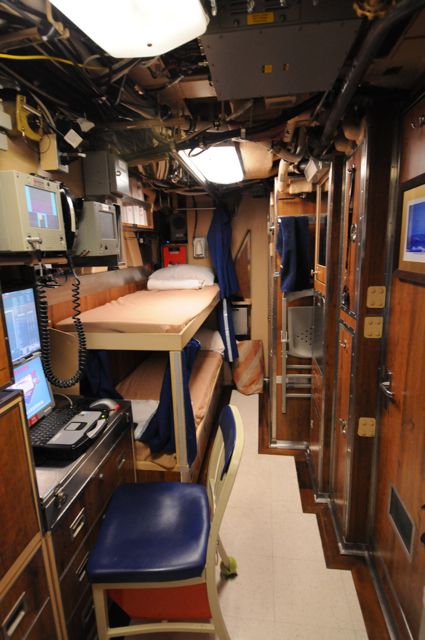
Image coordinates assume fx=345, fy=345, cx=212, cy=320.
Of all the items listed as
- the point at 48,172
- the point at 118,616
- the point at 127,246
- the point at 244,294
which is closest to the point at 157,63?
the point at 48,172

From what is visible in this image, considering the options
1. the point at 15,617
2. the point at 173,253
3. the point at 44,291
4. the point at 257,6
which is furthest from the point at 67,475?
the point at 173,253

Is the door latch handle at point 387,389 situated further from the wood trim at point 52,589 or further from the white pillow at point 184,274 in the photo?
the white pillow at point 184,274

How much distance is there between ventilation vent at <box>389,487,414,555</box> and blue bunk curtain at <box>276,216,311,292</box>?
5.46ft

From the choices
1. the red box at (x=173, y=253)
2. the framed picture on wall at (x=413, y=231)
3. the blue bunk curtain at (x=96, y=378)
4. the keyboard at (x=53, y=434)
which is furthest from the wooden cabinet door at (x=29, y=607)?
the red box at (x=173, y=253)

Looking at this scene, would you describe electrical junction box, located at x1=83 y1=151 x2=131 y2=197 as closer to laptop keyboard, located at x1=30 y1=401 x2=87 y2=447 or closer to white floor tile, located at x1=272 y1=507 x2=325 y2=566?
laptop keyboard, located at x1=30 y1=401 x2=87 y2=447

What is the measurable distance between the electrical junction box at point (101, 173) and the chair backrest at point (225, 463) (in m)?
1.56

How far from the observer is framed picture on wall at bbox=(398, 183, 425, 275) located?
1346mm

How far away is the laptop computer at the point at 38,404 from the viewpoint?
148cm

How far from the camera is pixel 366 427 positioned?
184 cm

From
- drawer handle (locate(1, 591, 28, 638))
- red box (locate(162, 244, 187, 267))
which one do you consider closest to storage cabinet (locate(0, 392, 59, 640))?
drawer handle (locate(1, 591, 28, 638))

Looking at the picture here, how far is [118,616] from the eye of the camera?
67.4 inches

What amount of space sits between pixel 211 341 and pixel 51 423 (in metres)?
2.76

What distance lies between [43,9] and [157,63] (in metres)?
0.46

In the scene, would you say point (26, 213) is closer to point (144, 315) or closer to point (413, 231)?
point (144, 315)
